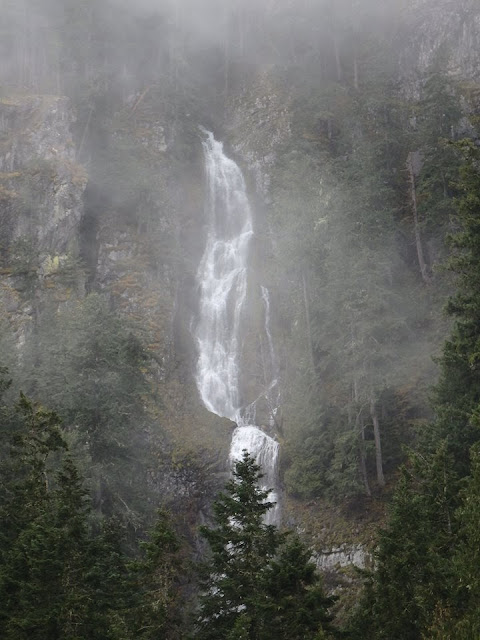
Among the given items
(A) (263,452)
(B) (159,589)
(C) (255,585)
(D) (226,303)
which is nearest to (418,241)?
(D) (226,303)

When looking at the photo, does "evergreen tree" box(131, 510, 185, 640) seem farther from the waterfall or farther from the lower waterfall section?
the waterfall

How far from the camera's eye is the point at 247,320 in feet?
147

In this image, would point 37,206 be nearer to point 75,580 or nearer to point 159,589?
point 75,580

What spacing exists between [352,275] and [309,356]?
691 centimetres

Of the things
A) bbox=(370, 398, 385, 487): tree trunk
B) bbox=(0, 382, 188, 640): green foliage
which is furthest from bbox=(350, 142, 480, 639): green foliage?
bbox=(370, 398, 385, 487): tree trunk

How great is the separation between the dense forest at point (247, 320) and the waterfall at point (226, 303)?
89cm

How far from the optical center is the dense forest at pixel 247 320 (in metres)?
14.3

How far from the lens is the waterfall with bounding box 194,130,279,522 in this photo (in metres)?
36.1

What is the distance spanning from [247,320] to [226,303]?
2.63m

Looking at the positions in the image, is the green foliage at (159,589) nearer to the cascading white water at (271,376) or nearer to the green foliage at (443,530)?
the green foliage at (443,530)

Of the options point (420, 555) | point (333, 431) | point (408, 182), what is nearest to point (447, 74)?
point (408, 182)

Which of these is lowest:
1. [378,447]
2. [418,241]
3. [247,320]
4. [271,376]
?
[378,447]

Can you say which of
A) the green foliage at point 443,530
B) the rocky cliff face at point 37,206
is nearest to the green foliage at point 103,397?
the rocky cliff face at point 37,206

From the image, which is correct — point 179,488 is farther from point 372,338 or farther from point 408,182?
point 408,182
